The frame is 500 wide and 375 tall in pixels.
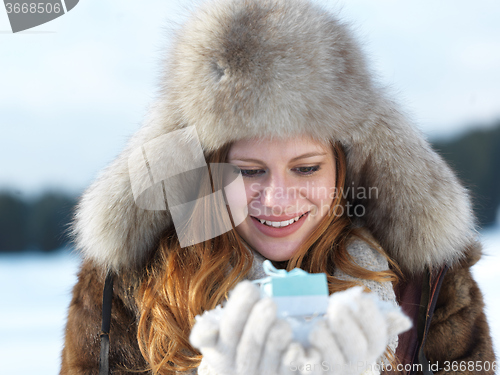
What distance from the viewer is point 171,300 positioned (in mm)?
1265

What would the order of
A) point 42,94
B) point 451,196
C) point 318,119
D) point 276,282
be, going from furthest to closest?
1. point 42,94
2. point 451,196
3. point 318,119
4. point 276,282

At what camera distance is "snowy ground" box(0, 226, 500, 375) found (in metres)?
3.18

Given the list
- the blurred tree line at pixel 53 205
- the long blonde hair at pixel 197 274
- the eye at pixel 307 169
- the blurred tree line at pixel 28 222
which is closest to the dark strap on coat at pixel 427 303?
the long blonde hair at pixel 197 274

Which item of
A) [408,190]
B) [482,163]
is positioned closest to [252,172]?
[408,190]

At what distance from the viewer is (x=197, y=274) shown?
1.28 m

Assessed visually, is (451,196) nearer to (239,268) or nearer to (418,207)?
(418,207)

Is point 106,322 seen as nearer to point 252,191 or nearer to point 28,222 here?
point 252,191

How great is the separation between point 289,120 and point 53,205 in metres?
6.38

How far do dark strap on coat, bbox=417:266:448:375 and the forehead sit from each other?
0.65 meters

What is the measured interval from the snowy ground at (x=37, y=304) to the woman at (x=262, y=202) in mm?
1011

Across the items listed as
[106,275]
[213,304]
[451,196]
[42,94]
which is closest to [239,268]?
[213,304]

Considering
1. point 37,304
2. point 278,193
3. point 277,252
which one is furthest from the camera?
point 37,304

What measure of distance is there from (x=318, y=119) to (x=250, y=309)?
634 mm

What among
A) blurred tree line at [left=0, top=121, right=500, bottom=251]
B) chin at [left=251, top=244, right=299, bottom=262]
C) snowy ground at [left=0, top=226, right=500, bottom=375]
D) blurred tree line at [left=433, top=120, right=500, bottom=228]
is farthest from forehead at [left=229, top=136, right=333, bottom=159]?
blurred tree line at [left=433, top=120, right=500, bottom=228]
